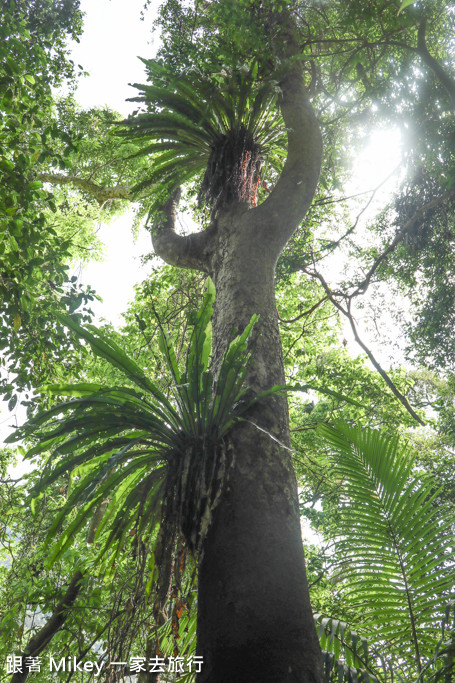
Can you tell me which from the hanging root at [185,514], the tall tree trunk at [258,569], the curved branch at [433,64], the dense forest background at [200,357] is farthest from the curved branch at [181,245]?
the curved branch at [433,64]

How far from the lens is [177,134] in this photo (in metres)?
3.00

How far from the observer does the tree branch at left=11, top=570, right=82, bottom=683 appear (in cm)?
439

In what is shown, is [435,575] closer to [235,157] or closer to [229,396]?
[229,396]

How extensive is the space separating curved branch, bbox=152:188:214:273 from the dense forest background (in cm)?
5

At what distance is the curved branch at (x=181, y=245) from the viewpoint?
2723 millimetres

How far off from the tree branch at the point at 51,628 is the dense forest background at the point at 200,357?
1.3 inches

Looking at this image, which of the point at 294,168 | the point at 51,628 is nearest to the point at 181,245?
the point at 294,168

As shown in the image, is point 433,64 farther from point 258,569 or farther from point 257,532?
point 258,569

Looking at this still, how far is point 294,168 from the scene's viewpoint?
2.70 metres

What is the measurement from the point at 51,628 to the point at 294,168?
5462 mm

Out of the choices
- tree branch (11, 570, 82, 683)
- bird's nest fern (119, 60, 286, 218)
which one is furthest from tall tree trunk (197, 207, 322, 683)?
tree branch (11, 570, 82, 683)

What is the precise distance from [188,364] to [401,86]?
18.9 feet

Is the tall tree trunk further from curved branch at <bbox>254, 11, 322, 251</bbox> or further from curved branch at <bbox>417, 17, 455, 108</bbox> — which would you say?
curved branch at <bbox>417, 17, 455, 108</bbox>

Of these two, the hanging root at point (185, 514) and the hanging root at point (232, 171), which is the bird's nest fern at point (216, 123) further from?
the hanging root at point (185, 514)
